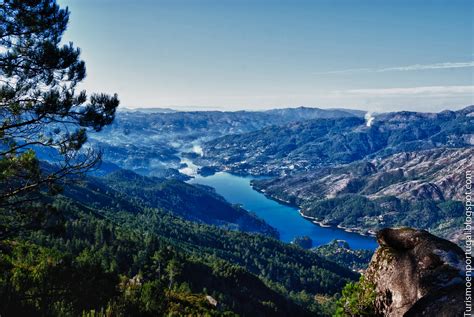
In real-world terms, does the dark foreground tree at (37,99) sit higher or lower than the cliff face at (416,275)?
higher

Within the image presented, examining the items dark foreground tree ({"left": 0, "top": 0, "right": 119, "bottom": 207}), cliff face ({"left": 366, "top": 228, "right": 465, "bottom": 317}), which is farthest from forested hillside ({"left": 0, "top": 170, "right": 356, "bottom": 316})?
cliff face ({"left": 366, "top": 228, "right": 465, "bottom": 317})

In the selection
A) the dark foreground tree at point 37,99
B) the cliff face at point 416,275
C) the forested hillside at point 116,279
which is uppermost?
the dark foreground tree at point 37,99

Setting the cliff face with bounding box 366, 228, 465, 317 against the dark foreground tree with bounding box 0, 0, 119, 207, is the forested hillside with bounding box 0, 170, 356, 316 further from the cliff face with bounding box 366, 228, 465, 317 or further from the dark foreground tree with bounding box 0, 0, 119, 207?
the cliff face with bounding box 366, 228, 465, 317

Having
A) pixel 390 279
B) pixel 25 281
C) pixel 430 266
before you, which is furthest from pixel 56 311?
pixel 430 266

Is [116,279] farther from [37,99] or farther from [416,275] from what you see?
[416,275]

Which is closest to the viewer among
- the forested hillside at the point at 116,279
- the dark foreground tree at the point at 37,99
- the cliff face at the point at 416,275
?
the cliff face at the point at 416,275

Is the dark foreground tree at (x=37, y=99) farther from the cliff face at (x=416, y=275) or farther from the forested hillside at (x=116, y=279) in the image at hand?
the cliff face at (x=416, y=275)

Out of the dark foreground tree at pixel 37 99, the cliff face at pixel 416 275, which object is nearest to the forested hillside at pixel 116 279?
the dark foreground tree at pixel 37 99
